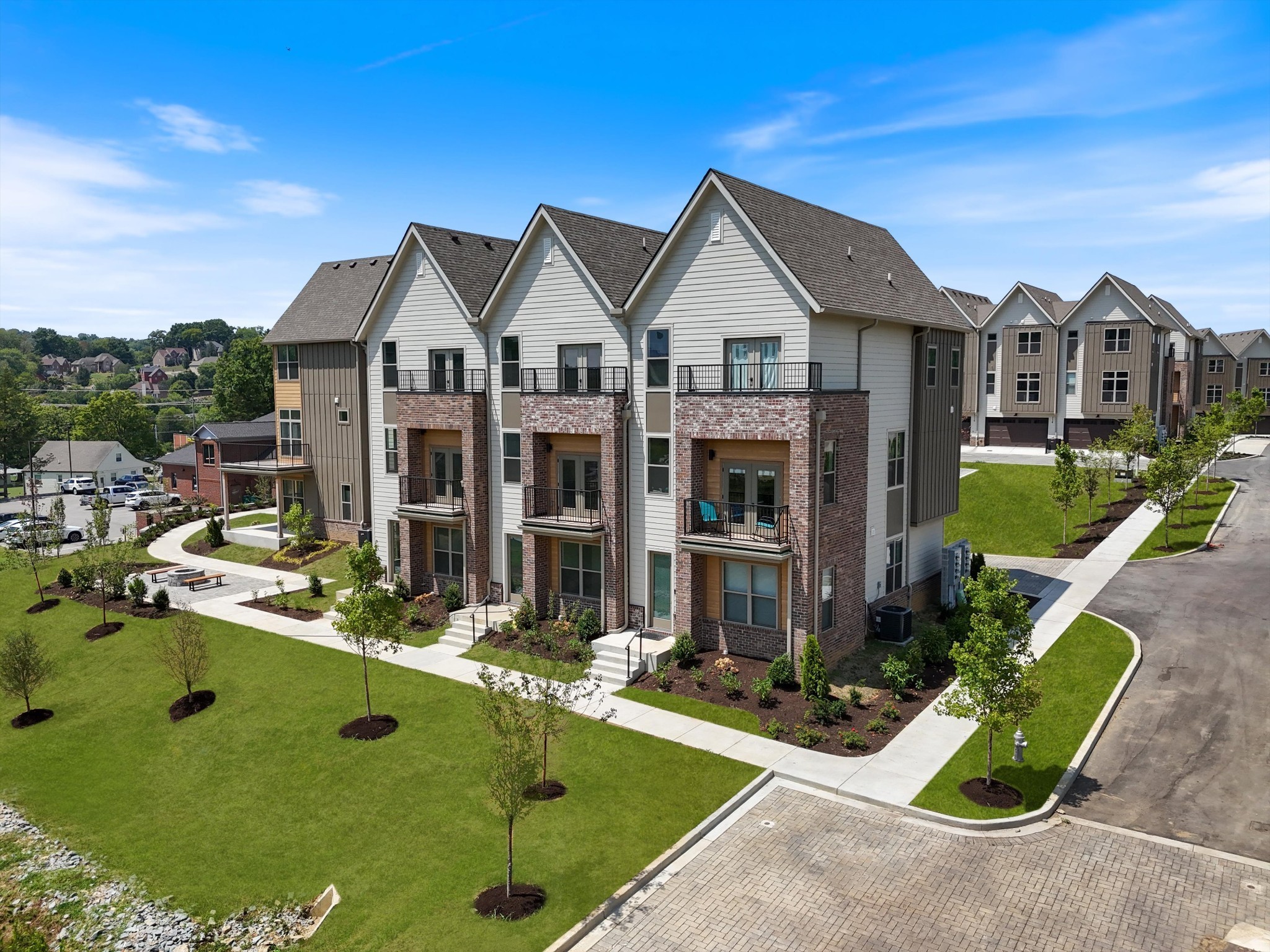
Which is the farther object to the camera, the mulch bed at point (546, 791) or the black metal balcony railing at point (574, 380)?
the black metal balcony railing at point (574, 380)


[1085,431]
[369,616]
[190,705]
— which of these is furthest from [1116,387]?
[190,705]

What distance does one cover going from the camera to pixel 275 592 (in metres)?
32.7

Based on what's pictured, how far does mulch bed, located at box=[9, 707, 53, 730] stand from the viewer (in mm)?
23188

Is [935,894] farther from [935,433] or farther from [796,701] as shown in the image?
[935,433]

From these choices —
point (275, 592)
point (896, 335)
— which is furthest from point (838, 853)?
point (275, 592)

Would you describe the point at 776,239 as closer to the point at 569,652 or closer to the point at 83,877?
the point at 569,652

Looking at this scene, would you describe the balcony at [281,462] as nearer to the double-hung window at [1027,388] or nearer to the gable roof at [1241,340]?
the double-hung window at [1027,388]

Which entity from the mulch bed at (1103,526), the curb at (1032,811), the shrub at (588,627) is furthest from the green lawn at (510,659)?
the mulch bed at (1103,526)

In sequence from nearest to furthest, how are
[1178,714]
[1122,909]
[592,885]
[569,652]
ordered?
1. [1122,909]
2. [592,885]
3. [1178,714]
4. [569,652]

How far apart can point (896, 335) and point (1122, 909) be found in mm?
16967

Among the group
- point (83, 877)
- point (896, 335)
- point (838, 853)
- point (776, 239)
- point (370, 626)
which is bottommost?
point (83, 877)

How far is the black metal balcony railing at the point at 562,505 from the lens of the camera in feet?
85.5

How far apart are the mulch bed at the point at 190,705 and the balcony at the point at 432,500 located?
29.6 ft

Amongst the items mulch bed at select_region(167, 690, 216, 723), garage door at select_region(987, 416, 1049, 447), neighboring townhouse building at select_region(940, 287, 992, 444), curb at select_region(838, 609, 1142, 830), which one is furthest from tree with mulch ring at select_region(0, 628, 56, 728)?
garage door at select_region(987, 416, 1049, 447)
